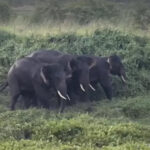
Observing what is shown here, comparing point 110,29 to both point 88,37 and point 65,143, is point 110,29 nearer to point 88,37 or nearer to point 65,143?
point 88,37

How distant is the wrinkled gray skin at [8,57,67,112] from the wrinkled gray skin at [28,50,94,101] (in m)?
0.57

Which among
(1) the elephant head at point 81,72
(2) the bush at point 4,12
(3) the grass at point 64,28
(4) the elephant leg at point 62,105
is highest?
(1) the elephant head at point 81,72

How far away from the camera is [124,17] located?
21.4 m

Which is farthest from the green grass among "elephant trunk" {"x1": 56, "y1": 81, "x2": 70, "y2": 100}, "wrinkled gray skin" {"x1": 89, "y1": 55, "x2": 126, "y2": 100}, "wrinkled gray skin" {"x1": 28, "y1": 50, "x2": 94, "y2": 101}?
"wrinkled gray skin" {"x1": 89, "y1": 55, "x2": 126, "y2": 100}

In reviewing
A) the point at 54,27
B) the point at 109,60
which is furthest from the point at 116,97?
the point at 54,27

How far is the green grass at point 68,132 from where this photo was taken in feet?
25.6

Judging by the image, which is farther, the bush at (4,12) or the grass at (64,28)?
the bush at (4,12)

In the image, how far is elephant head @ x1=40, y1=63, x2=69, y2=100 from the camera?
1072cm

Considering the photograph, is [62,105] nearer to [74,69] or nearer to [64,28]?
[74,69]

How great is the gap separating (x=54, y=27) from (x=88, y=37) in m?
3.07

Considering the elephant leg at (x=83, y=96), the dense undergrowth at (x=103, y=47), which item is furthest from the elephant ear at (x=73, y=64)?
the dense undergrowth at (x=103, y=47)

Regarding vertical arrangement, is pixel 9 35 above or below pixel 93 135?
below

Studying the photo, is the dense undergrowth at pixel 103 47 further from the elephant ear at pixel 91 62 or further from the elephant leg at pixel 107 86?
the elephant ear at pixel 91 62

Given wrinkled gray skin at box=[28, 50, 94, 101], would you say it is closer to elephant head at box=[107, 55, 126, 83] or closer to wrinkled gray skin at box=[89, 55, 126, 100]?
wrinkled gray skin at box=[89, 55, 126, 100]
